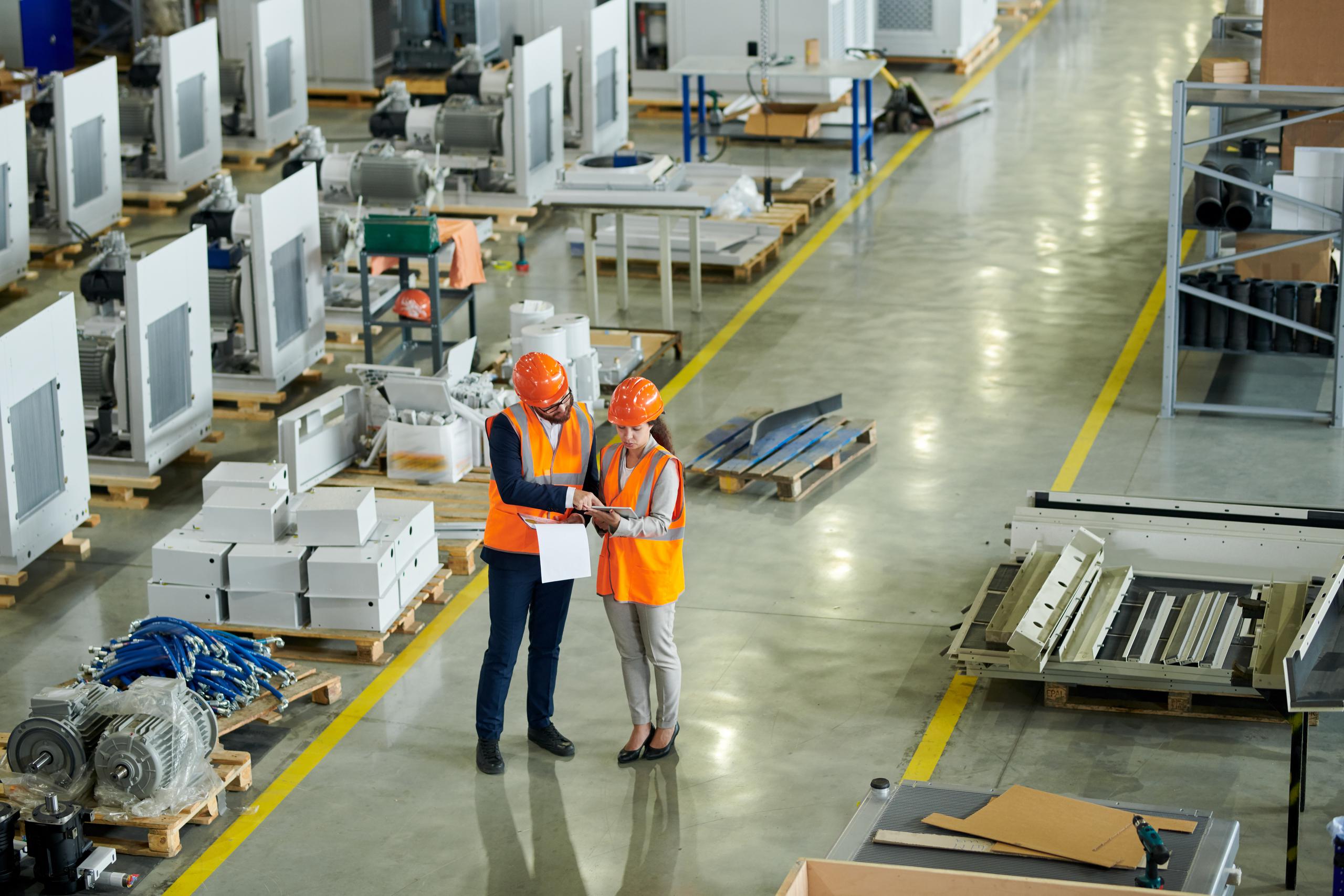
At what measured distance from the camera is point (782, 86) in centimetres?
1775

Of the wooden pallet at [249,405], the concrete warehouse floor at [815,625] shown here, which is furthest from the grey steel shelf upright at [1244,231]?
the wooden pallet at [249,405]

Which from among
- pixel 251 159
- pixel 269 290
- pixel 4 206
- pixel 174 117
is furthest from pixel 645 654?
pixel 251 159

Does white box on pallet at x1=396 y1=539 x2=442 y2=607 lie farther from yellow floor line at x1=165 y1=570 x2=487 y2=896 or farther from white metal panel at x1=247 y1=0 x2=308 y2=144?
white metal panel at x1=247 y1=0 x2=308 y2=144

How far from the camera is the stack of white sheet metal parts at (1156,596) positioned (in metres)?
7.27

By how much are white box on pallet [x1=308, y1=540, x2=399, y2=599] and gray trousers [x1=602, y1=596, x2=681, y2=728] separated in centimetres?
150

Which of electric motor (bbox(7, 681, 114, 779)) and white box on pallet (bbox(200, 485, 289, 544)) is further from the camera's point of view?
white box on pallet (bbox(200, 485, 289, 544))

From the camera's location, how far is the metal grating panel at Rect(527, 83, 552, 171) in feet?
49.2

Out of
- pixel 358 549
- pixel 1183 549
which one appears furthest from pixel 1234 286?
pixel 358 549

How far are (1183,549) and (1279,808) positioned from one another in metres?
1.79

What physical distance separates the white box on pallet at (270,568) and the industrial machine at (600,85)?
8687 mm

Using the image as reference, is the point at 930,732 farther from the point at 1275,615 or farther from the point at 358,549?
the point at 358,549

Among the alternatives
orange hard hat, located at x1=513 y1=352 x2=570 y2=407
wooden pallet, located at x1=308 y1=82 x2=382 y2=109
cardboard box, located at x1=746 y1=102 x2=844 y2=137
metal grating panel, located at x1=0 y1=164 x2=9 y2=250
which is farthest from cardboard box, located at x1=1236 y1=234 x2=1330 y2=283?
wooden pallet, located at x1=308 y1=82 x2=382 y2=109

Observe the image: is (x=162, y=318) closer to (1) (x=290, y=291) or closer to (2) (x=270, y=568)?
(1) (x=290, y=291)

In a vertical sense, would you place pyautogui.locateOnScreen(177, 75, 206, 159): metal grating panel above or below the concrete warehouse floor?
above
